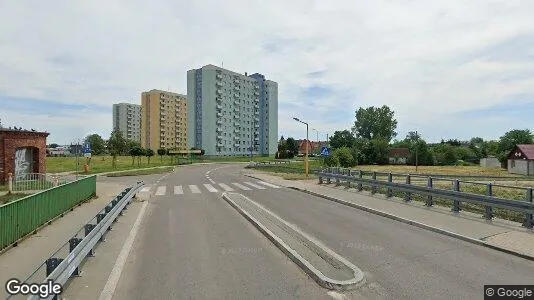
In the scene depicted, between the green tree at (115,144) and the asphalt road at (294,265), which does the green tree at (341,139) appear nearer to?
the green tree at (115,144)

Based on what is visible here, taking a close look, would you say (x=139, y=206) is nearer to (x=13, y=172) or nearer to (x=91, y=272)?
(x=91, y=272)

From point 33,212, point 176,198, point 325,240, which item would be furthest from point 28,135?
point 325,240

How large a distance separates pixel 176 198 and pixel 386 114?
119 m

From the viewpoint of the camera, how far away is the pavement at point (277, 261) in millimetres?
6406

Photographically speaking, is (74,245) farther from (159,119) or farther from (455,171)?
(159,119)

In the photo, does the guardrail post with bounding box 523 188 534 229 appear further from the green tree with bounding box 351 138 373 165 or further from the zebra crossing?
the green tree with bounding box 351 138 373 165

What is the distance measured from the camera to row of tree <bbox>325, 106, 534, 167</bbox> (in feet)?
297

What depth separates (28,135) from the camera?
26.3 m

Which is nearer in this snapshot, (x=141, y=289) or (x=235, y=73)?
(x=141, y=289)

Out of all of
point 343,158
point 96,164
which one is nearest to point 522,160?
point 343,158

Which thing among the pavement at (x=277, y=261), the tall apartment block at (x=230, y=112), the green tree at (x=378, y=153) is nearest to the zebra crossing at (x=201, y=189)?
the pavement at (x=277, y=261)

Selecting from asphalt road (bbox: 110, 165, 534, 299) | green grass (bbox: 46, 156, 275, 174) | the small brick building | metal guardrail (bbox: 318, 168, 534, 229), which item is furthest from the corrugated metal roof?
the small brick building

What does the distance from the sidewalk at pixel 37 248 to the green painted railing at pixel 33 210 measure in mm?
223

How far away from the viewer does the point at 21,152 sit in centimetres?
2636
